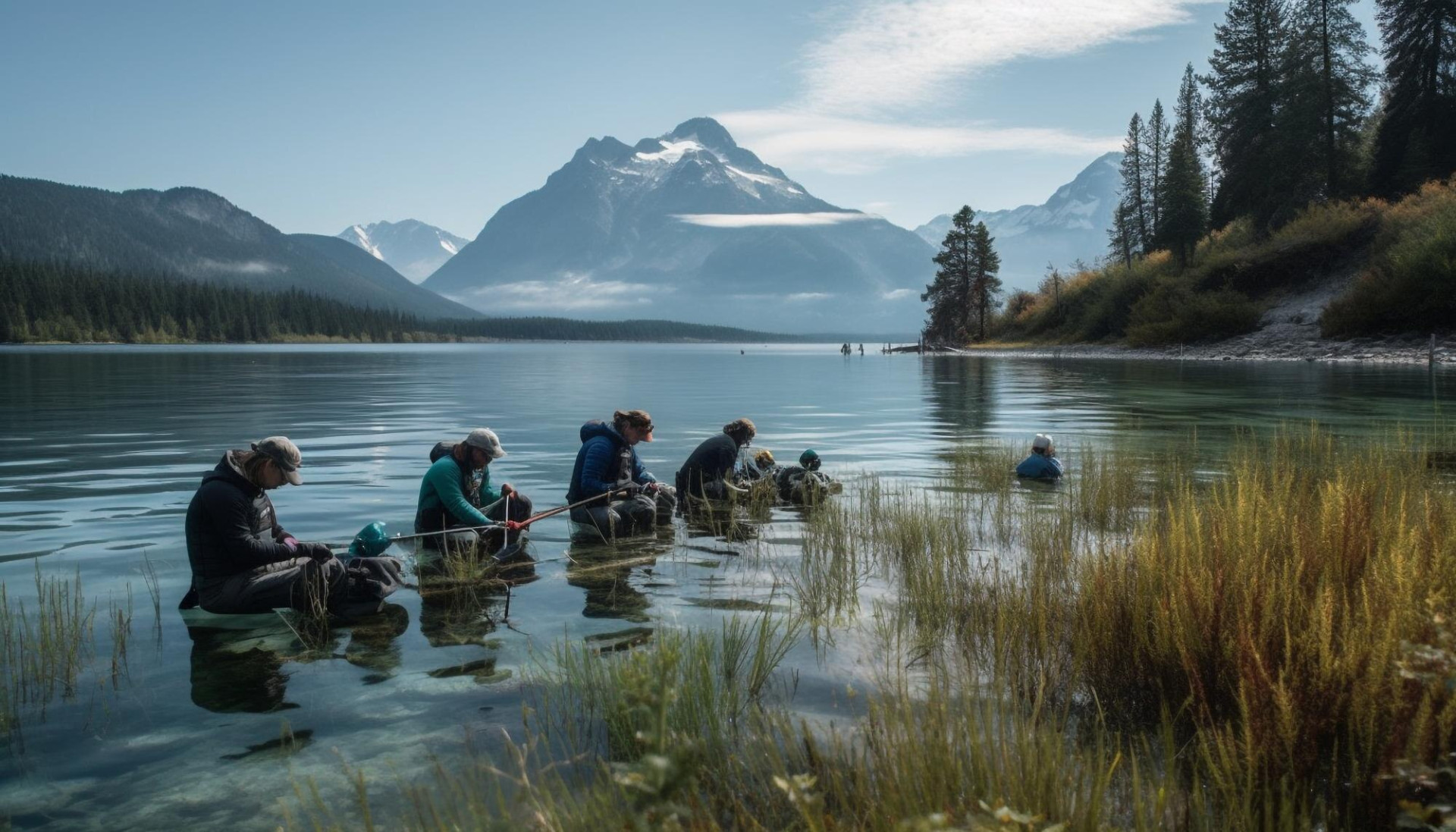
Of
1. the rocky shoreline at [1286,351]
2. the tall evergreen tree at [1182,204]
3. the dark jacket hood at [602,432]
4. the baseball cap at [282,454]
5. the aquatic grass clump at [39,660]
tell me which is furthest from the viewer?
the tall evergreen tree at [1182,204]

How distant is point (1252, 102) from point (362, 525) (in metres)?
71.5

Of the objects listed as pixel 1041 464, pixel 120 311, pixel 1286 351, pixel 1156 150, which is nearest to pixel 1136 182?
pixel 1156 150

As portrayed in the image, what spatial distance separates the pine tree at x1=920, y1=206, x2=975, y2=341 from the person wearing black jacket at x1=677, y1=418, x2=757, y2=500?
84263mm

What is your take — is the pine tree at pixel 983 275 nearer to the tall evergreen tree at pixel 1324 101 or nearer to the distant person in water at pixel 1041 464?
the tall evergreen tree at pixel 1324 101

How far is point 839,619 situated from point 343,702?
4.32m

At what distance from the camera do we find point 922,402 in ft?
129

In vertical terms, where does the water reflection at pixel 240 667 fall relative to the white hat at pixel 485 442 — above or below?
below

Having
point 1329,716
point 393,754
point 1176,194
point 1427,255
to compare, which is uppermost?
point 1176,194

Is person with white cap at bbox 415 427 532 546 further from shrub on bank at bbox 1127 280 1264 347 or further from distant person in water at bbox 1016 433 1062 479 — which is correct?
shrub on bank at bbox 1127 280 1264 347

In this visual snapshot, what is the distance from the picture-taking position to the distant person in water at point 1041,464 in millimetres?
16531

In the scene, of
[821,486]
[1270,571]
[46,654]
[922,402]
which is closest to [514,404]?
[922,402]

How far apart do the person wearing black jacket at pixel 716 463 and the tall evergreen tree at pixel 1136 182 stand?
82.7 m

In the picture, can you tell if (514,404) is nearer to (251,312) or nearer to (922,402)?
(922,402)

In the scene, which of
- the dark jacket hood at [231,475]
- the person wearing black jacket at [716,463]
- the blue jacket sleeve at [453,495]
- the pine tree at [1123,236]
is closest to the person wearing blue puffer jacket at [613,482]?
the person wearing black jacket at [716,463]
